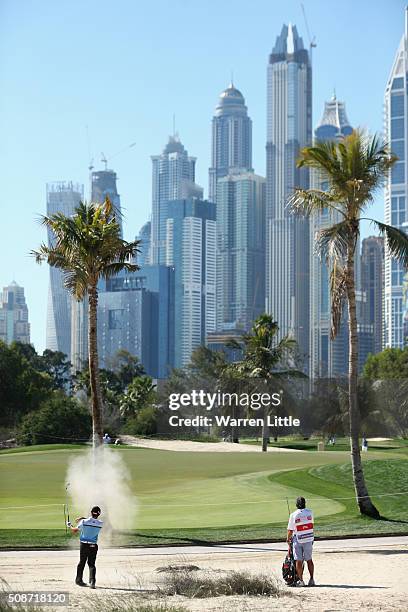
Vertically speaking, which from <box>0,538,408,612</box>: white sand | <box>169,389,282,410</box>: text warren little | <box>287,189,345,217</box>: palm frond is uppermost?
<box>287,189,345,217</box>: palm frond

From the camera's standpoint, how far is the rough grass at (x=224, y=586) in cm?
1697

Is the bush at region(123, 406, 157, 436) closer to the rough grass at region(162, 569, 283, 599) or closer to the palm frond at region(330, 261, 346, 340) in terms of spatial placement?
the palm frond at region(330, 261, 346, 340)

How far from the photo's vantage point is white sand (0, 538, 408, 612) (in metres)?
16.0

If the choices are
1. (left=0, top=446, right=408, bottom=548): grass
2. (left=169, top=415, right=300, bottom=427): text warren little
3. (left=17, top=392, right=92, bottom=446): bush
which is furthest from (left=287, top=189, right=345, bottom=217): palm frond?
(left=17, top=392, right=92, bottom=446): bush

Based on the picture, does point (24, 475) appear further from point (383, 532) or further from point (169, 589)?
point (169, 589)

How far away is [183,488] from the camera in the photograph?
3266 centimetres

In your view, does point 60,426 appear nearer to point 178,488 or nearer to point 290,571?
point 178,488

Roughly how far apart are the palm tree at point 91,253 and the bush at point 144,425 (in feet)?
69.6

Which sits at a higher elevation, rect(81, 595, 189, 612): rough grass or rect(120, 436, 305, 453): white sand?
rect(120, 436, 305, 453): white sand

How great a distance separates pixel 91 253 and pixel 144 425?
2427 centimetres

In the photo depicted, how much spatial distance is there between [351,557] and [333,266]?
8281 millimetres

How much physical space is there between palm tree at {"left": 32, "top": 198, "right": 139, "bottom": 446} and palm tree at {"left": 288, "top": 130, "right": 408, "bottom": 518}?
4534mm

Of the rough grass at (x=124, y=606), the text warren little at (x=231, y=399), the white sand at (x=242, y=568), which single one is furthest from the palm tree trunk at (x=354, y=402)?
the text warren little at (x=231, y=399)

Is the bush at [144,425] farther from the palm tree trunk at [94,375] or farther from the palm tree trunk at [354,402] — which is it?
the palm tree trunk at [94,375]
